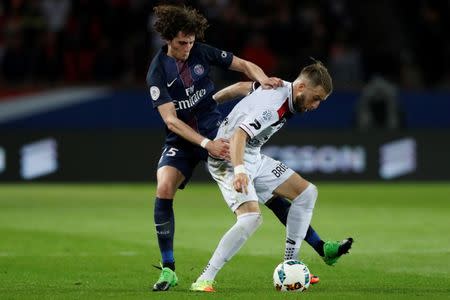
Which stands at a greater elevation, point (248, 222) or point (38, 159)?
point (248, 222)

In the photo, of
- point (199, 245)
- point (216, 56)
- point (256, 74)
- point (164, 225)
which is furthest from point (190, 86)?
point (199, 245)

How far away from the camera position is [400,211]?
1592 centimetres

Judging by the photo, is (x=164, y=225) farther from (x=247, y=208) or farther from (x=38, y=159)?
(x=38, y=159)

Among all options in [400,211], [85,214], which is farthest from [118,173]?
[400,211]

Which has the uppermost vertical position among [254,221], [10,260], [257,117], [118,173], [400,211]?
[257,117]

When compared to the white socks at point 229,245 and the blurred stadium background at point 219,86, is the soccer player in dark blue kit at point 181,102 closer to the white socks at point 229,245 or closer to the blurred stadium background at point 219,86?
the white socks at point 229,245

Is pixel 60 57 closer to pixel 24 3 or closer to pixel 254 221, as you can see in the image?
pixel 24 3

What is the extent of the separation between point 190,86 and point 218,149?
2.63 feet

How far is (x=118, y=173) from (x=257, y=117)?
508 inches

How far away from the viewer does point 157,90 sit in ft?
29.0

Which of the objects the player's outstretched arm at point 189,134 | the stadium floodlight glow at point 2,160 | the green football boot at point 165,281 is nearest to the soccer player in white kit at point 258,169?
the player's outstretched arm at point 189,134

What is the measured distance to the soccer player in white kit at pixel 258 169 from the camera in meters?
8.42

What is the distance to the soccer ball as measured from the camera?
8500 mm

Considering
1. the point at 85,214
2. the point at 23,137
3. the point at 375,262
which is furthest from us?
the point at 23,137
